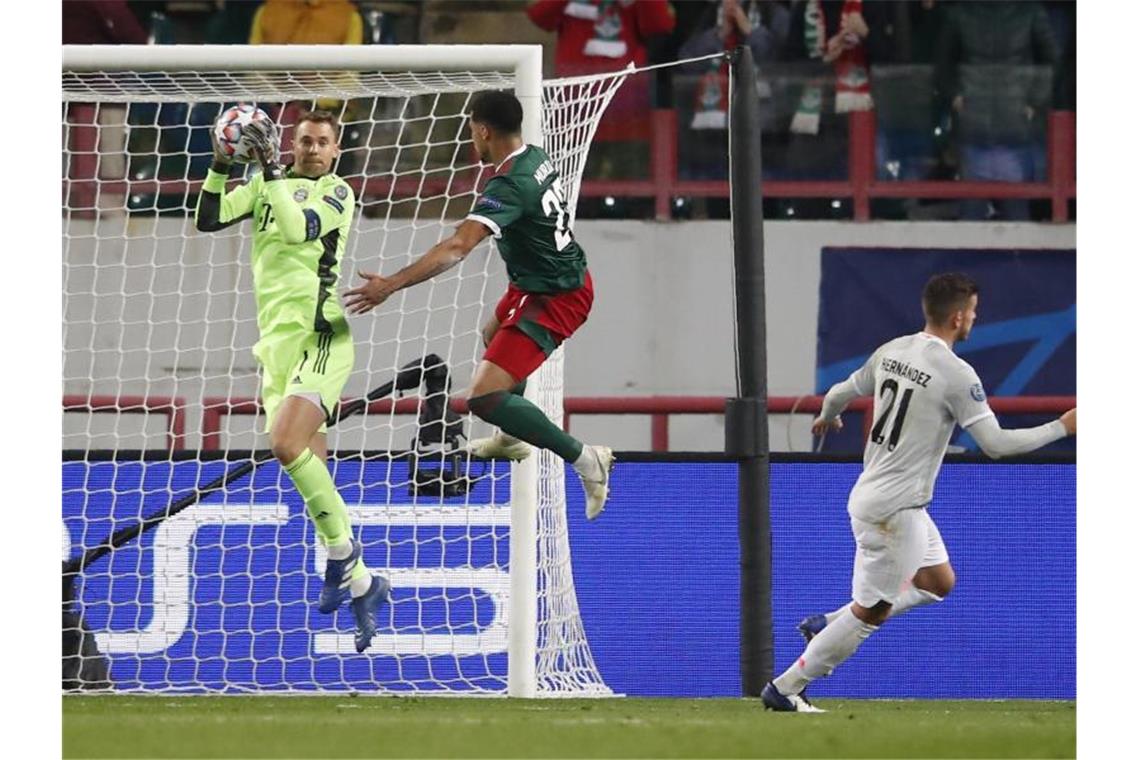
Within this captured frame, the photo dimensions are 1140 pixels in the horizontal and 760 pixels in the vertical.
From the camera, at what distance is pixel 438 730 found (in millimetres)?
5707

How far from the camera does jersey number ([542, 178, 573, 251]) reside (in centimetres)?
684

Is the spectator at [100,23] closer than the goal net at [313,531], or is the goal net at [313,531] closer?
the goal net at [313,531]

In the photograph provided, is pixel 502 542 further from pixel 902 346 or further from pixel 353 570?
pixel 902 346

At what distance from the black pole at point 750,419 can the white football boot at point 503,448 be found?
80 cm

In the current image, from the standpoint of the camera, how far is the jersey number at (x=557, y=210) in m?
6.84

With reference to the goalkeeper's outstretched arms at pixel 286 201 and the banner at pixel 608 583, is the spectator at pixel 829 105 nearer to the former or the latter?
the banner at pixel 608 583

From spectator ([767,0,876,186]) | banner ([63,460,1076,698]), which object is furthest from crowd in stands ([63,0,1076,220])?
banner ([63,460,1076,698])

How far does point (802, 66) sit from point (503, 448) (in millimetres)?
4962

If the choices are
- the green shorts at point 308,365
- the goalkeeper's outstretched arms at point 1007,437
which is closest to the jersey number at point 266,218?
the green shorts at point 308,365

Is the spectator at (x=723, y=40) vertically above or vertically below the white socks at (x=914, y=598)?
above

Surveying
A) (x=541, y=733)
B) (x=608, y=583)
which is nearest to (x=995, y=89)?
(x=608, y=583)

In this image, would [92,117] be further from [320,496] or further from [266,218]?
[320,496]

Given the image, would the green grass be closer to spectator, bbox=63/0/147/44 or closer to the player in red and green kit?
the player in red and green kit

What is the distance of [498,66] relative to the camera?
732 centimetres
